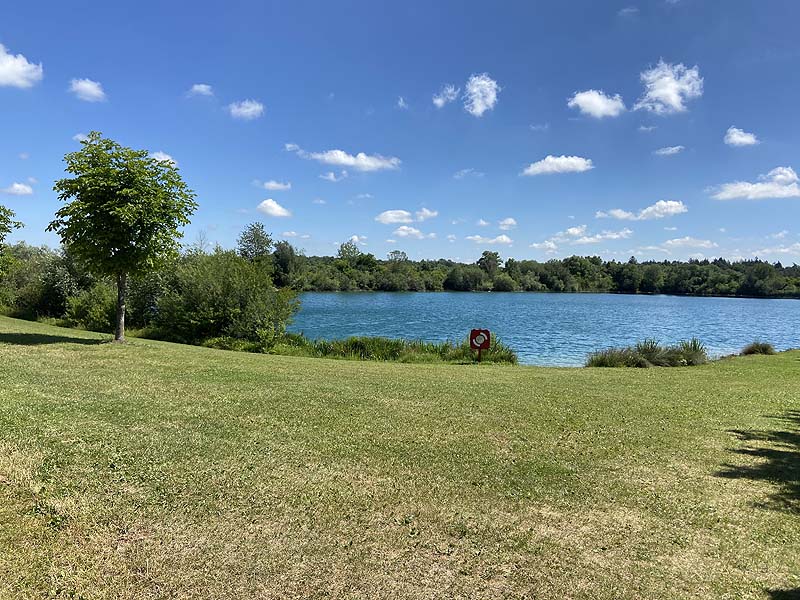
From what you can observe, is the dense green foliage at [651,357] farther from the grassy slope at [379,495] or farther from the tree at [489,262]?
the tree at [489,262]

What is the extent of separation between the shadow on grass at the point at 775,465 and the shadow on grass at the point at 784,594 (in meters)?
1.68

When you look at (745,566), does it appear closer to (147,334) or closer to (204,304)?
(204,304)

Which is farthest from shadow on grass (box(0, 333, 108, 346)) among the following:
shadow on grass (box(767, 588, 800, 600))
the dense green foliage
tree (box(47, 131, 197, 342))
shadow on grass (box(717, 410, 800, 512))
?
the dense green foliage

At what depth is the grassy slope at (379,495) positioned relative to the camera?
12.0 feet

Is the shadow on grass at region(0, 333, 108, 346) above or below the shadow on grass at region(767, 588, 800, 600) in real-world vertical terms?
above

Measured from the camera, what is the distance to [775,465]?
6.36 m

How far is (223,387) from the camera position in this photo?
9555mm

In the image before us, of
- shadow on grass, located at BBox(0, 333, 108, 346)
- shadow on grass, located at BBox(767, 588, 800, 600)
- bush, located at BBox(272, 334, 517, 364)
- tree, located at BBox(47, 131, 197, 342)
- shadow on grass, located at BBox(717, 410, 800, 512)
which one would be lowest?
bush, located at BBox(272, 334, 517, 364)

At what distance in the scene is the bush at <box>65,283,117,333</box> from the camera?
25328 mm

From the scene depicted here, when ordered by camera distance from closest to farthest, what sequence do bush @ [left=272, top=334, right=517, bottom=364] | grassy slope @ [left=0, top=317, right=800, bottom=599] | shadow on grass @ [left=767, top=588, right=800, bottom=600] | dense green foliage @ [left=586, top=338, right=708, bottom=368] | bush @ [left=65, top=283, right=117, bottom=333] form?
shadow on grass @ [left=767, top=588, right=800, bottom=600] < grassy slope @ [left=0, top=317, right=800, bottom=599] < dense green foliage @ [left=586, top=338, right=708, bottom=368] < bush @ [left=272, top=334, right=517, bottom=364] < bush @ [left=65, top=283, right=117, bottom=333]

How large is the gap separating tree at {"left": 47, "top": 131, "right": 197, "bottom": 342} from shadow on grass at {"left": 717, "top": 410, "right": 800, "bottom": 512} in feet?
45.5

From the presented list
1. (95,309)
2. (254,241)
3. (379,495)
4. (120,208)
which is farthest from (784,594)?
(254,241)

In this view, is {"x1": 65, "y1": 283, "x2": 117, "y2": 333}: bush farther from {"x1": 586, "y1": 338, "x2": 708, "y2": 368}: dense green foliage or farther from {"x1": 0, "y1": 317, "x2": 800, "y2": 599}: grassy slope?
{"x1": 586, "y1": 338, "x2": 708, "y2": 368}: dense green foliage

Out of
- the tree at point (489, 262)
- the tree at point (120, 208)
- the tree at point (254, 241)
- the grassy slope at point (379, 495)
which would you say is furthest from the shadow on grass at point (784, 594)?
the tree at point (489, 262)
